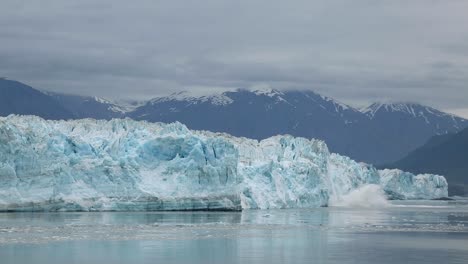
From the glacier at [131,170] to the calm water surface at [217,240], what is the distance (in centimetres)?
238

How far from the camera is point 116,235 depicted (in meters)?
33.2

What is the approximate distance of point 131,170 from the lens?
50.3 metres

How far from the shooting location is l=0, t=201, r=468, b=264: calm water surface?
26547 mm

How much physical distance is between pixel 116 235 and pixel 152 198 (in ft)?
58.6

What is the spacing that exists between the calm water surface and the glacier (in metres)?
2.38

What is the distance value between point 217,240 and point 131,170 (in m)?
18.8

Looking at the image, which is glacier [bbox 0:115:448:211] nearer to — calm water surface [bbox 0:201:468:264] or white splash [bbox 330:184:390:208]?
calm water surface [bbox 0:201:468:264]

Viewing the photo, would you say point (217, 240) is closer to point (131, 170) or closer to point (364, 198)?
point (131, 170)

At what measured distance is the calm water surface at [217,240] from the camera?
26547 mm

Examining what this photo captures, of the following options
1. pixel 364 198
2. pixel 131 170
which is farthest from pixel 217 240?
pixel 364 198

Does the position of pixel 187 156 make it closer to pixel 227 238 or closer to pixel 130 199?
pixel 130 199

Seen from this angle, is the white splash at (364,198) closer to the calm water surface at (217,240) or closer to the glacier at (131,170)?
the glacier at (131,170)

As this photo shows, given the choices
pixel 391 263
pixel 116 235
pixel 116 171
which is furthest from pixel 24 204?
pixel 391 263

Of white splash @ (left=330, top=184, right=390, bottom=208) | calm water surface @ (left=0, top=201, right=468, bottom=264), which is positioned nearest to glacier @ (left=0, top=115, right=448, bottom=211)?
calm water surface @ (left=0, top=201, right=468, bottom=264)
